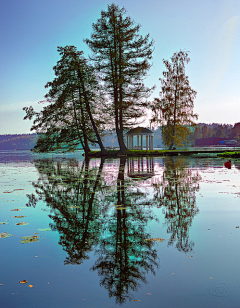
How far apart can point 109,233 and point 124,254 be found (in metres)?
0.81

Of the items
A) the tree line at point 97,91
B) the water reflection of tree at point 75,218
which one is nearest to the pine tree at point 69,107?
the tree line at point 97,91

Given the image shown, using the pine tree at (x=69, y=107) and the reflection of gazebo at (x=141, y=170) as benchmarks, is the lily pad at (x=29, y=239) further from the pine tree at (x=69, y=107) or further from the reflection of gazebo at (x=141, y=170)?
the pine tree at (x=69, y=107)

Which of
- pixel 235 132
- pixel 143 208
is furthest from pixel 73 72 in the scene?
pixel 235 132

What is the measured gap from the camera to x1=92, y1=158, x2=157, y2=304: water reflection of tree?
2854 mm

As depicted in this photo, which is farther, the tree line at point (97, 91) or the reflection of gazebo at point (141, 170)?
the tree line at point (97, 91)

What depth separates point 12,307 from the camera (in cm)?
245

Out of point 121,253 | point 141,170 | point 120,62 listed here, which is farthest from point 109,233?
point 120,62

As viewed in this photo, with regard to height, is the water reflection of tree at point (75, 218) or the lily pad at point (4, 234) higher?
the water reflection of tree at point (75, 218)

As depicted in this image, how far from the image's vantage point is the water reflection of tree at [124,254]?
112 inches

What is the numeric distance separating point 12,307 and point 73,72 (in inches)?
1331

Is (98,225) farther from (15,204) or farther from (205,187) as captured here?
(205,187)

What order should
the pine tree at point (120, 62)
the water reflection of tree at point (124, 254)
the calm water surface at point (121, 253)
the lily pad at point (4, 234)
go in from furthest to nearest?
the pine tree at point (120, 62) → the lily pad at point (4, 234) → the water reflection of tree at point (124, 254) → the calm water surface at point (121, 253)

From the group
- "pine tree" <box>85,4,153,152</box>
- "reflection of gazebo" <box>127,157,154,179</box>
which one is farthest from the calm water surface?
"pine tree" <box>85,4,153,152</box>

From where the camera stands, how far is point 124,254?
353 centimetres
